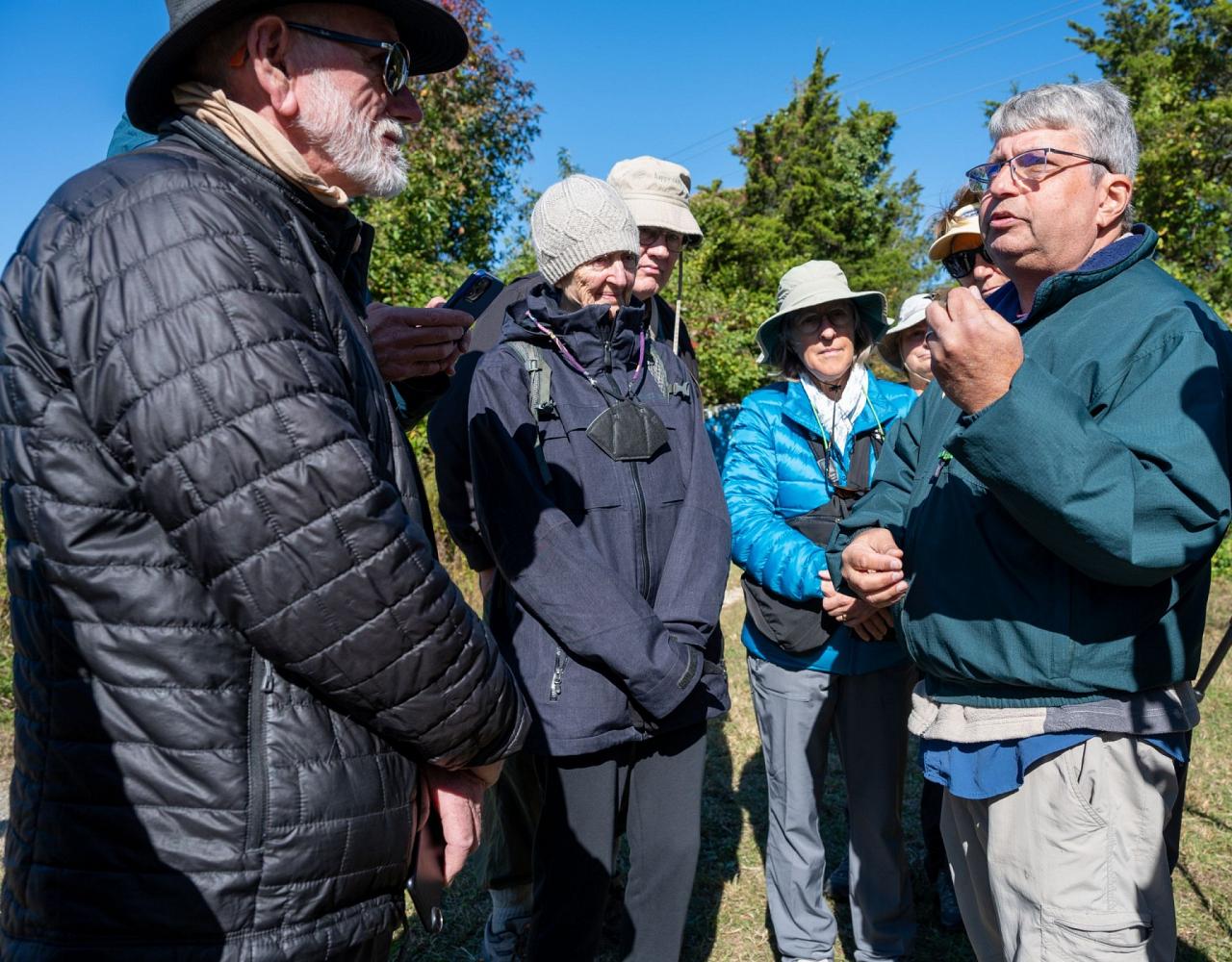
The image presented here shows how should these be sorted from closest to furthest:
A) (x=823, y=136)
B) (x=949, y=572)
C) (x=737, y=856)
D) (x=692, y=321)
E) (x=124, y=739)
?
(x=124, y=739)
(x=949, y=572)
(x=737, y=856)
(x=692, y=321)
(x=823, y=136)

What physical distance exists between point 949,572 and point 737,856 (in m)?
2.32

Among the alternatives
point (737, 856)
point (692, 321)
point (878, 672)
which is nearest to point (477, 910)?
point (737, 856)

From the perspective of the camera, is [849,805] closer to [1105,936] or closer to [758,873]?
[758,873]

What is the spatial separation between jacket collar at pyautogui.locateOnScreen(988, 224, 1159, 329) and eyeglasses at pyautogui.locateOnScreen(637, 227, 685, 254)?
185cm

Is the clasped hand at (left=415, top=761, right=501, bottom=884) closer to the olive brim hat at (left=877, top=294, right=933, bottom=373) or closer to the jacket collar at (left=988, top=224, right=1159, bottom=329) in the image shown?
the jacket collar at (left=988, top=224, right=1159, bottom=329)

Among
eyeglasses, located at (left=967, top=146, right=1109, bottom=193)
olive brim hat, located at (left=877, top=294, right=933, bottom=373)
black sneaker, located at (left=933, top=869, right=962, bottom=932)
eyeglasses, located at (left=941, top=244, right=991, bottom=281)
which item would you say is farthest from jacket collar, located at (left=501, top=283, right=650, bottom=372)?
black sneaker, located at (left=933, top=869, right=962, bottom=932)

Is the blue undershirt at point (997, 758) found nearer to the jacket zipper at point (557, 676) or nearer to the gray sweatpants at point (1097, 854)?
the gray sweatpants at point (1097, 854)

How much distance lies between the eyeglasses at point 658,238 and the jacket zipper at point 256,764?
263 cm

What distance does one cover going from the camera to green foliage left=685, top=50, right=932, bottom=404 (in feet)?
70.1

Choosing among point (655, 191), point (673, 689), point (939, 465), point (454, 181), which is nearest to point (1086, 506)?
point (939, 465)

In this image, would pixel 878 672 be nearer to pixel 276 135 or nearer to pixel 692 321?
pixel 276 135

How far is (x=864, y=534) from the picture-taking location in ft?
7.25

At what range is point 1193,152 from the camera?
439 inches

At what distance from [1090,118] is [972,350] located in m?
0.75
